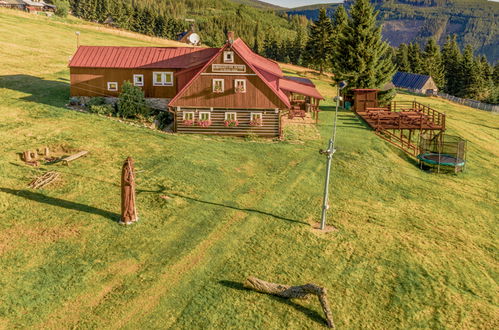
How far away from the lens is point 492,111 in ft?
270

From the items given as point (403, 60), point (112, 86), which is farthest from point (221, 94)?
point (403, 60)

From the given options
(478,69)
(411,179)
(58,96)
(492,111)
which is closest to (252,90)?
(411,179)

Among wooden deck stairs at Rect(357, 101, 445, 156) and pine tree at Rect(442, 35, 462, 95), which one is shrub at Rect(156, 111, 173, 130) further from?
pine tree at Rect(442, 35, 462, 95)

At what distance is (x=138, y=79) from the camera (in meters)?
37.8

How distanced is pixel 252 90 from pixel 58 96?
63.6 ft

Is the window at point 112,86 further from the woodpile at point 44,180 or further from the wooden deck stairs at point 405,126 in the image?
the wooden deck stairs at point 405,126

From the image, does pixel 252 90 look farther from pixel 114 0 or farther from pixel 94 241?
pixel 114 0

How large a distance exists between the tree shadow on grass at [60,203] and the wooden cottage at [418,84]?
9312 cm

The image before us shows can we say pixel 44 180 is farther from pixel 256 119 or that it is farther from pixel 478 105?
pixel 478 105

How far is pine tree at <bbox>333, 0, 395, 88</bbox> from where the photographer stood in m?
50.0

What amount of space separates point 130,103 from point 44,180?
15.5 meters

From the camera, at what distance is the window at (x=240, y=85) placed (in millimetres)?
34125

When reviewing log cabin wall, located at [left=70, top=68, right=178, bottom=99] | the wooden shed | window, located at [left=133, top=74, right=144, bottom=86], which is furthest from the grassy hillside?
the wooden shed

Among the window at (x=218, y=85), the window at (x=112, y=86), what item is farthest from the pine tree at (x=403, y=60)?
the window at (x=112, y=86)
